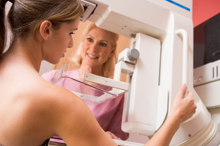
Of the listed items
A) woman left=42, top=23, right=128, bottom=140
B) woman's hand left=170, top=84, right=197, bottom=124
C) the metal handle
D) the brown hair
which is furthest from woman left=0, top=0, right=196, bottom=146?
woman left=42, top=23, right=128, bottom=140

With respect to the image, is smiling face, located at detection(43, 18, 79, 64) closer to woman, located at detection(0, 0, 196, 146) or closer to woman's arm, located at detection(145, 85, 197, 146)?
woman, located at detection(0, 0, 196, 146)

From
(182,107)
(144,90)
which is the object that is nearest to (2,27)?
(144,90)

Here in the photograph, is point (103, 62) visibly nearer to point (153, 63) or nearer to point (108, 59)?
point (108, 59)

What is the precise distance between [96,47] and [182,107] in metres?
0.81

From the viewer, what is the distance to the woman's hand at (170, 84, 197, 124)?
37.0 inches

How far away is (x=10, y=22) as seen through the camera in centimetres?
81

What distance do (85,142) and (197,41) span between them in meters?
1.15

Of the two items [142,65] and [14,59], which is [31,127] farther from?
[142,65]

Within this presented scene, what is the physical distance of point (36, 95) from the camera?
63cm

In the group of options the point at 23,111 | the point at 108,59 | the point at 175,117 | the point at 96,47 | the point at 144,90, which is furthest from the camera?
the point at 108,59

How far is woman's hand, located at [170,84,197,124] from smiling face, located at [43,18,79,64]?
1.77 ft

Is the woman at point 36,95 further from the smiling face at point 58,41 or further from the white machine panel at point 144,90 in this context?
the white machine panel at point 144,90

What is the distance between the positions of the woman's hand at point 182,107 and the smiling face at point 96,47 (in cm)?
72

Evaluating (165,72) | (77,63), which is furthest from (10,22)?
(77,63)
